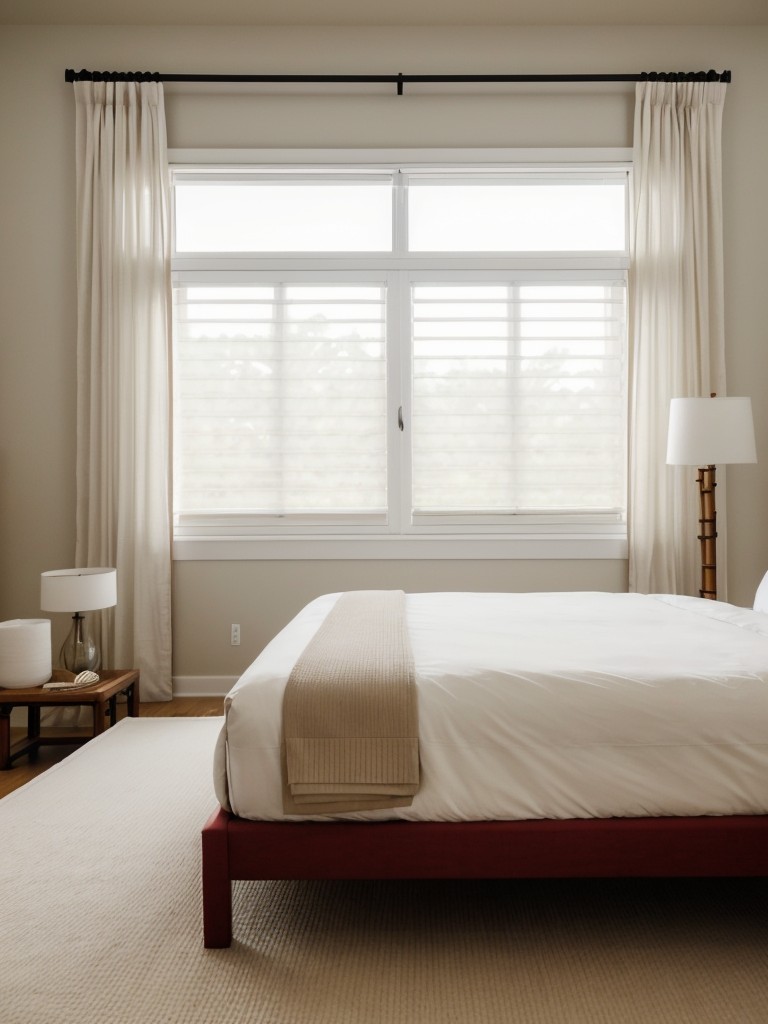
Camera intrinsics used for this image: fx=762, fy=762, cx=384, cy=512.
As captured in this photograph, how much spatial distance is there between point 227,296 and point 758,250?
115 inches

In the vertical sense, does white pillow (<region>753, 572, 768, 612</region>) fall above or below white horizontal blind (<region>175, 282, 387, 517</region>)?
below

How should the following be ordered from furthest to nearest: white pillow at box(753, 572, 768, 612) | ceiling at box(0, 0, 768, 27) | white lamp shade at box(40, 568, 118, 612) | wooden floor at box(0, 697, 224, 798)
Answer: ceiling at box(0, 0, 768, 27), white lamp shade at box(40, 568, 118, 612), wooden floor at box(0, 697, 224, 798), white pillow at box(753, 572, 768, 612)

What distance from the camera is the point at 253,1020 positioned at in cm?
154

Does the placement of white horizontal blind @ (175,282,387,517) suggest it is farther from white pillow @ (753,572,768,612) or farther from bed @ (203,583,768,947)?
bed @ (203,583,768,947)

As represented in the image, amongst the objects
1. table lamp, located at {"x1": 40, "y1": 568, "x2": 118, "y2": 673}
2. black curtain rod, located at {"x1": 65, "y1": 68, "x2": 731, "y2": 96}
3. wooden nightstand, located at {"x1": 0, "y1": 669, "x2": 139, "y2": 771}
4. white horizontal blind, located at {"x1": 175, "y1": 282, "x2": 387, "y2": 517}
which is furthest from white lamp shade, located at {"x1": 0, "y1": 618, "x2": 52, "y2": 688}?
black curtain rod, located at {"x1": 65, "y1": 68, "x2": 731, "y2": 96}

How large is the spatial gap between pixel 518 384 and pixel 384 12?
6.78 feet

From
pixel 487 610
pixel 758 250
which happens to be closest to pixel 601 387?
pixel 758 250

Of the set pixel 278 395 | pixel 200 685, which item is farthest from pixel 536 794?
pixel 278 395

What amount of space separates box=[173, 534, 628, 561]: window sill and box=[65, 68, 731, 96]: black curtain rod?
2.44 meters

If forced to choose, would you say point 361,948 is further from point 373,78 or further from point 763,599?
point 373,78

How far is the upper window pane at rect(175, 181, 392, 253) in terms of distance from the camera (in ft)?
13.9

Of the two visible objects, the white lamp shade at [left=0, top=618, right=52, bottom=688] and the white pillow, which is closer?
the white pillow

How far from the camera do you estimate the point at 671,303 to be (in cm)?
414

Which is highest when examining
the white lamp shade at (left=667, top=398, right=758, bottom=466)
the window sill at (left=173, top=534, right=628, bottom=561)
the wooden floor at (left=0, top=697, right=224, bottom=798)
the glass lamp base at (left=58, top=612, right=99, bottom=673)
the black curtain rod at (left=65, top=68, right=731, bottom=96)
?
the black curtain rod at (left=65, top=68, right=731, bottom=96)
